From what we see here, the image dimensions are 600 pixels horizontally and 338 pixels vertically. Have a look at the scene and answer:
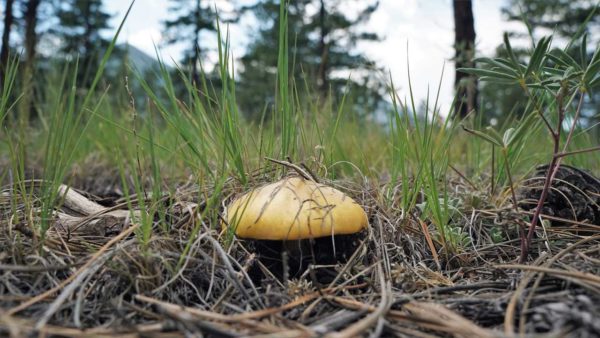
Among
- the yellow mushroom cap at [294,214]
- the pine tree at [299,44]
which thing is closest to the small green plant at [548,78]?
the yellow mushroom cap at [294,214]

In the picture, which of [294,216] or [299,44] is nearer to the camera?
[294,216]

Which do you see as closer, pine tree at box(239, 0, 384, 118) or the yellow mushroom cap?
the yellow mushroom cap

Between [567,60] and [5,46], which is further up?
[5,46]

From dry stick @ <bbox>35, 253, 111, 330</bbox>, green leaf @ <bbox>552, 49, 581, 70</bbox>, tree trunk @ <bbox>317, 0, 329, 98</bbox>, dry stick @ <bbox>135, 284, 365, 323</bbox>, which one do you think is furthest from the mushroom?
tree trunk @ <bbox>317, 0, 329, 98</bbox>

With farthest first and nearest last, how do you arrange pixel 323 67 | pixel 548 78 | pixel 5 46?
pixel 323 67
pixel 5 46
pixel 548 78

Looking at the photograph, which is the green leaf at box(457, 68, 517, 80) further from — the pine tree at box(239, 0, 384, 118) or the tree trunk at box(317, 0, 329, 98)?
the pine tree at box(239, 0, 384, 118)

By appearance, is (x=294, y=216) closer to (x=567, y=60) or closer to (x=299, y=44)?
(x=567, y=60)

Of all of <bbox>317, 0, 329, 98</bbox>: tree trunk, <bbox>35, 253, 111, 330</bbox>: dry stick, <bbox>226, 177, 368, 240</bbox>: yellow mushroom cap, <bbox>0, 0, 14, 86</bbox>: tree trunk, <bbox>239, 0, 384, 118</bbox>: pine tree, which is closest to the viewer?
<bbox>35, 253, 111, 330</bbox>: dry stick

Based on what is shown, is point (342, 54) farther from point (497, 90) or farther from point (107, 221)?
point (107, 221)

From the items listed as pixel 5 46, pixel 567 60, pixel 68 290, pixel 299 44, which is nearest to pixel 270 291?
pixel 68 290
